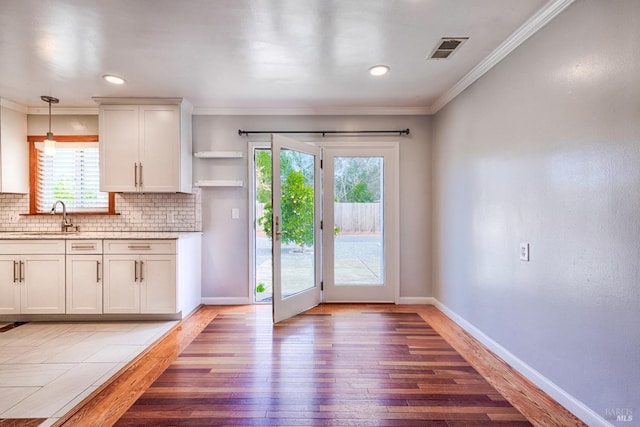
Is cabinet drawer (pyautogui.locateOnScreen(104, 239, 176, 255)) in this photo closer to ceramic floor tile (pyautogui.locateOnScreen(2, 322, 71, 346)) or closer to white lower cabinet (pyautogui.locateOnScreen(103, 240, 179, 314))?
white lower cabinet (pyautogui.locateOnScreen(103, 240, 179, 314))

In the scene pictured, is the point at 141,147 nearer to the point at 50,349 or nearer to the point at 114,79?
the point at 114,79

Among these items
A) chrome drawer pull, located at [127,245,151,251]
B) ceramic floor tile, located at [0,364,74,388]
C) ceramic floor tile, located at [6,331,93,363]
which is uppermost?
chrome drawer pull, located at [127,245,151,251]

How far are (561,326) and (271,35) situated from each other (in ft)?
8.79

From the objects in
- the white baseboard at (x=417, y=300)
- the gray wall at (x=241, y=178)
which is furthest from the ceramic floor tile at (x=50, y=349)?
the white baseboard at (x=417, y=300)

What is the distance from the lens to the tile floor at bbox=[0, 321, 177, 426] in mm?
1965

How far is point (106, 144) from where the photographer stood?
3.56 metres

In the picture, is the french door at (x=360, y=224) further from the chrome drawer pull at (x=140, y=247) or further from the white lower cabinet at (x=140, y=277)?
the chrome drawer pull at (x=140, y=247)

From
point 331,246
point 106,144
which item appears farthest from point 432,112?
point 106,144

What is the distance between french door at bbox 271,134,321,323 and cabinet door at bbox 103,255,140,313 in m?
1.46

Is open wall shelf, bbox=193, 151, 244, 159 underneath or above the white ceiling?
underneath

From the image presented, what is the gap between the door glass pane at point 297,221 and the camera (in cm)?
355

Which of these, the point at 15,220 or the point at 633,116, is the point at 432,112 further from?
the point at 15,220

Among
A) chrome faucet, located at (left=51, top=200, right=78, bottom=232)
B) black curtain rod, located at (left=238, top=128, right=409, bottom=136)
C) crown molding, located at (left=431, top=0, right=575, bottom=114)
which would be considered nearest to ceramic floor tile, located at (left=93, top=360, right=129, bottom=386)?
chrome faucet, located at (left=51, top=200, right=78, bottom=232)

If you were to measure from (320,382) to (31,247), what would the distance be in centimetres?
330
